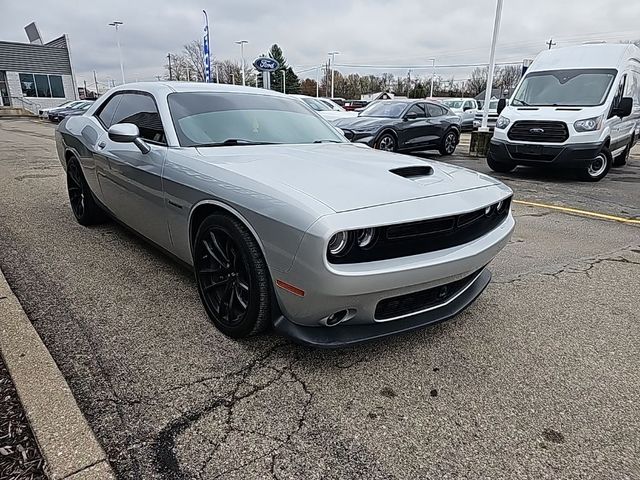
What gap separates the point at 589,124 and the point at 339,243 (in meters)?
7.80

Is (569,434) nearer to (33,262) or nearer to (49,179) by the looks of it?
(33,262)

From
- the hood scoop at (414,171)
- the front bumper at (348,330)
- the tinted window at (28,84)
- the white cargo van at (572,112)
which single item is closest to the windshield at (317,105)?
the white cargo van at (572,112)

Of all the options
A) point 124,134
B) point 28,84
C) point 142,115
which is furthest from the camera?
point 28,84

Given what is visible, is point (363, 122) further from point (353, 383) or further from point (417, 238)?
point (353, 383)

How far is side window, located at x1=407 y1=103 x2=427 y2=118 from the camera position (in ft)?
37.4

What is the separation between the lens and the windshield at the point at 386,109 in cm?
1123

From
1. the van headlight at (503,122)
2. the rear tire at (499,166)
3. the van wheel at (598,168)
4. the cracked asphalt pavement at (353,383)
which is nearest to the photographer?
the cracked asphalt pavement at (353,383)

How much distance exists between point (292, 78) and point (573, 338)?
77.8m

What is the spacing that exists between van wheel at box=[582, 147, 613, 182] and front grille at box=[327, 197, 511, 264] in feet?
24.7

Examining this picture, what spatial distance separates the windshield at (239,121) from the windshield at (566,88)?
6.71 metres

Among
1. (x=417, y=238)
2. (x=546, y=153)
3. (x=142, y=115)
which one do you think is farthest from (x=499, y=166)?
(x=417, y=238)

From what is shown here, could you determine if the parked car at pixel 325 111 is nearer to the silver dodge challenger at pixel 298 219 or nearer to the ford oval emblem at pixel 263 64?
the ford oval emblem at pixel 263 64

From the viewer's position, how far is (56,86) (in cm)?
4184

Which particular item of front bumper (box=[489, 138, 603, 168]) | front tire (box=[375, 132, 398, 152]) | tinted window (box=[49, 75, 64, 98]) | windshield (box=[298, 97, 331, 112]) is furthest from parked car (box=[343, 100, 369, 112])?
tinted window (box=[49, 75, 64, 98])
